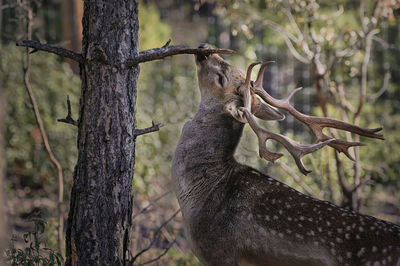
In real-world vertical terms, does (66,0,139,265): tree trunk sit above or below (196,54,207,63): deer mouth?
below

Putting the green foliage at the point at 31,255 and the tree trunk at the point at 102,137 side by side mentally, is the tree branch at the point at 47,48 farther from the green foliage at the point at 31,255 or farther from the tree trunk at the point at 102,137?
the green foliage at the point at 31,255

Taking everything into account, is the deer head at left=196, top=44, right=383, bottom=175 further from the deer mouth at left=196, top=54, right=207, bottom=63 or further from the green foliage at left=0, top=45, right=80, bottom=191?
the green foliage at left=0, top=45, right=80, bottom=191

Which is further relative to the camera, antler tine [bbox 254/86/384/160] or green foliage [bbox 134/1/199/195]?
green foliage [bbox 134/1/199/195]

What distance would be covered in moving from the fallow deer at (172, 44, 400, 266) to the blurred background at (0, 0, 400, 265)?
1.99 m

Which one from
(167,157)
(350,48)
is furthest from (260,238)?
(167,157)

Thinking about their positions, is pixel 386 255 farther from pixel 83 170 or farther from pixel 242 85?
pixel 83 170

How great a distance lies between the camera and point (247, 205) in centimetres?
392

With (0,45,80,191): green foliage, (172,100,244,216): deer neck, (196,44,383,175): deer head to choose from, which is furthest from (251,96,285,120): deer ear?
(0,45,80,191): green foliage

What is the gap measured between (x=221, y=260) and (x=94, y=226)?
923 mm

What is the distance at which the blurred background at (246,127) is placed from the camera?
6.70 meters

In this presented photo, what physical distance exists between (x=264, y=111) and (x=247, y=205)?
99 centimetres

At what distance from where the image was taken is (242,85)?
4.43m

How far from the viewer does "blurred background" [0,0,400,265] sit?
670cm

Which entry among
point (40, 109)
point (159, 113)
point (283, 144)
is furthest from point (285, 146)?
point (40, 109)
